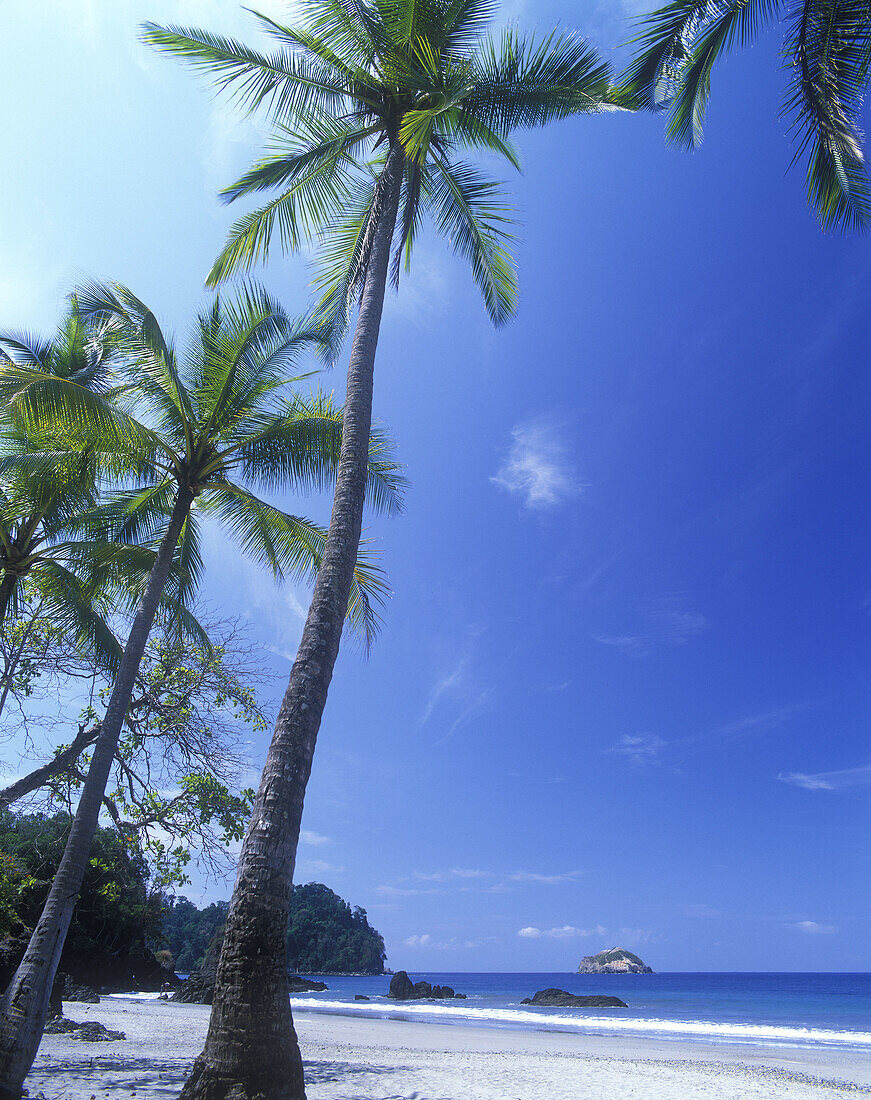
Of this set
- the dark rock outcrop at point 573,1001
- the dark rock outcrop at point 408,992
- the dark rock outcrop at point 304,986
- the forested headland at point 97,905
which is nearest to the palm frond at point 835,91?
the forested headland at point 97,905

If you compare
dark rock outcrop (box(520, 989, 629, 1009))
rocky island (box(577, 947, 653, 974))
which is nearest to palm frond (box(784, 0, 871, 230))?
dark rock outcrop (box(520, 989, 629, 1009))

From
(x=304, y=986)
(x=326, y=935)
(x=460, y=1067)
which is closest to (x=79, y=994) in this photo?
(x=460, y=1067)

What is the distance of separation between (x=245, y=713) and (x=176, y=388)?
4.53 meters

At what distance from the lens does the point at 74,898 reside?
635 centimetres

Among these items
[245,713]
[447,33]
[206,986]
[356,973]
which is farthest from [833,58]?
[356,973]

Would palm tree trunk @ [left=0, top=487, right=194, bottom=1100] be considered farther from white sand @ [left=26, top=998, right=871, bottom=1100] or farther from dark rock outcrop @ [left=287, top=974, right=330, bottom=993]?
dark rock outcrop @ [left=287, top=974, right=330, bottom=993]

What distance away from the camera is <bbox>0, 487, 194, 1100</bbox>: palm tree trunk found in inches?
217

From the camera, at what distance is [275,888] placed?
4.13 meters

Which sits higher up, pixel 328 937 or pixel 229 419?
pixel 229 419

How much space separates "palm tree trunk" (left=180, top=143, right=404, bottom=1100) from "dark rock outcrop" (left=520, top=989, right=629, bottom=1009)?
4048 cm

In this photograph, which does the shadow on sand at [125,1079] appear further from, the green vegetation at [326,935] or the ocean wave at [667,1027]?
the green vegetation at [326,935]

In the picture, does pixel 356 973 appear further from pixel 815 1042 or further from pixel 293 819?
pixel 293 819

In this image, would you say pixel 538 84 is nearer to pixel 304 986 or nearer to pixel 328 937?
pixel 304 986

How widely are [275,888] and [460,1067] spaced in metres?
8.87
